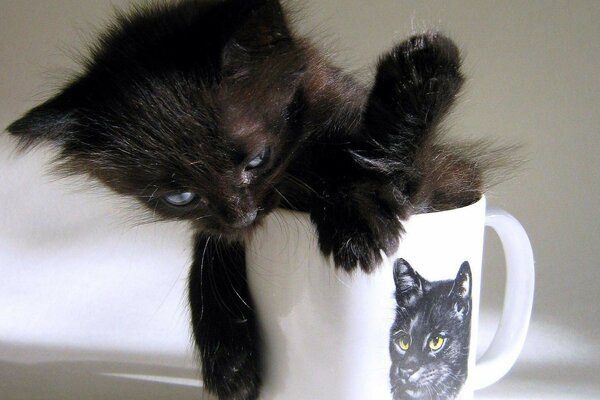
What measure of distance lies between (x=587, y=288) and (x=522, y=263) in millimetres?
276

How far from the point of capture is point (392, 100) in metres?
0.48

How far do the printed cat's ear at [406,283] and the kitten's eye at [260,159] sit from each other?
0.12 meters

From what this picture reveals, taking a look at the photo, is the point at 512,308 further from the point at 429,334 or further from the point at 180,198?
the point at 180,198

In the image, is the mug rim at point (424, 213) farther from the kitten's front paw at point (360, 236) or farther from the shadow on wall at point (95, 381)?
the shadow on wall at point (95, 381)

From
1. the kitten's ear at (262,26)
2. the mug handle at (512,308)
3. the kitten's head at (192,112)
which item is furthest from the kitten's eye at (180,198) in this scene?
the mug handle at (512,308)

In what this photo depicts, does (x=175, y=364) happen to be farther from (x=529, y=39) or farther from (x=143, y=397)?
(x=529, y=39)

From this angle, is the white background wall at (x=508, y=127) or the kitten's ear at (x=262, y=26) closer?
the kitten's ear at (x=262, y=26)

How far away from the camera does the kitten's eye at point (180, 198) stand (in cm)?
48

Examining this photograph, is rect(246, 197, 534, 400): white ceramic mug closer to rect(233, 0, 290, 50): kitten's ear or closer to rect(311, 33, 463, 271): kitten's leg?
rect(311, 33, 463, 271): kitten's leg

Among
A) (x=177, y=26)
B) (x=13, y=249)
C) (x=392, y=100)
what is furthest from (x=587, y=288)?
(x=13, y=249)

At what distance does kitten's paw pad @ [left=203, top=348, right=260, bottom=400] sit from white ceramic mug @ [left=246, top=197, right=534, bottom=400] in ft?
0.07

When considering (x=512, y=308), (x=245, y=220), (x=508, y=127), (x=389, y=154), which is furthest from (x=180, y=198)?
(x=508, y=127)

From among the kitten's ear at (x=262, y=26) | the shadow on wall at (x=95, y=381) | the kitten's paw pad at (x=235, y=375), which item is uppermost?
the kitten's ear at (x=262, y=26)

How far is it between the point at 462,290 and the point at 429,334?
44mm
